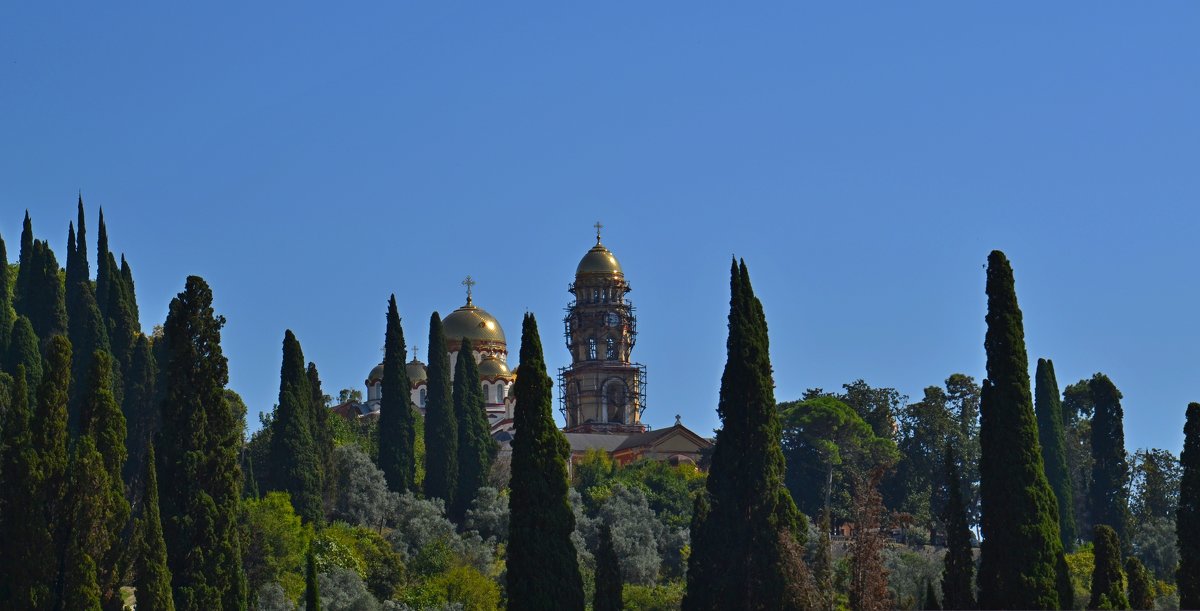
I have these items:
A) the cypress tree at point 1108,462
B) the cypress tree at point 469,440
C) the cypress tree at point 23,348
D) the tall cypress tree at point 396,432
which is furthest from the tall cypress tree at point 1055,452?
the cypress tree at point 23,348

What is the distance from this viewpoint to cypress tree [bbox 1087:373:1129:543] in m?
78.3

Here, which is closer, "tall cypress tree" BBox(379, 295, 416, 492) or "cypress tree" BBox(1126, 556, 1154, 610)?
"cypress tree" BBox(1126, 556, 1154, 610)

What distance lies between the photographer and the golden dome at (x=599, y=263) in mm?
112688

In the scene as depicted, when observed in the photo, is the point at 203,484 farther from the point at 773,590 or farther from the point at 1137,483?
the point at 1137,483

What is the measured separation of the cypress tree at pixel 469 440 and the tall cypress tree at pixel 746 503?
2967 centimetres

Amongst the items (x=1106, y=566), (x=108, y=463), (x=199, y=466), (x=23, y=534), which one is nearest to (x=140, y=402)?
(x=199, y=466)

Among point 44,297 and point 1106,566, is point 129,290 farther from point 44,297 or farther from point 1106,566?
point 1106,566

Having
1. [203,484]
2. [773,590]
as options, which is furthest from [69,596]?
[773,590]

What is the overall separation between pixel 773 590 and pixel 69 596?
1669cm

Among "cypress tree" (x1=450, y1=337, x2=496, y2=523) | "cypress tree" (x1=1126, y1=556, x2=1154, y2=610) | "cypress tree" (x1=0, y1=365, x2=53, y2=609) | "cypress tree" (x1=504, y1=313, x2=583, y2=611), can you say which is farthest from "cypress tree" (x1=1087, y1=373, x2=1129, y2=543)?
"cypress tree" (x1=0, y1=365, x2=53, y2=609)

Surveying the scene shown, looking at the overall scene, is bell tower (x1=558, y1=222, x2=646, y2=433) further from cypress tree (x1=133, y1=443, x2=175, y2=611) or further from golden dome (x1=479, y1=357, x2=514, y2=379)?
cypress tree (x1=133, y1=443, x2=175, y2=611)

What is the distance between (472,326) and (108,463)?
231 ft

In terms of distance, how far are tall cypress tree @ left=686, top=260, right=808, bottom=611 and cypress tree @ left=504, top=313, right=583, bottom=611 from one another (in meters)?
3.65

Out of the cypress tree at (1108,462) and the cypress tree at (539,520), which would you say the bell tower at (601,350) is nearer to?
the cypress tree at (1108,462)
